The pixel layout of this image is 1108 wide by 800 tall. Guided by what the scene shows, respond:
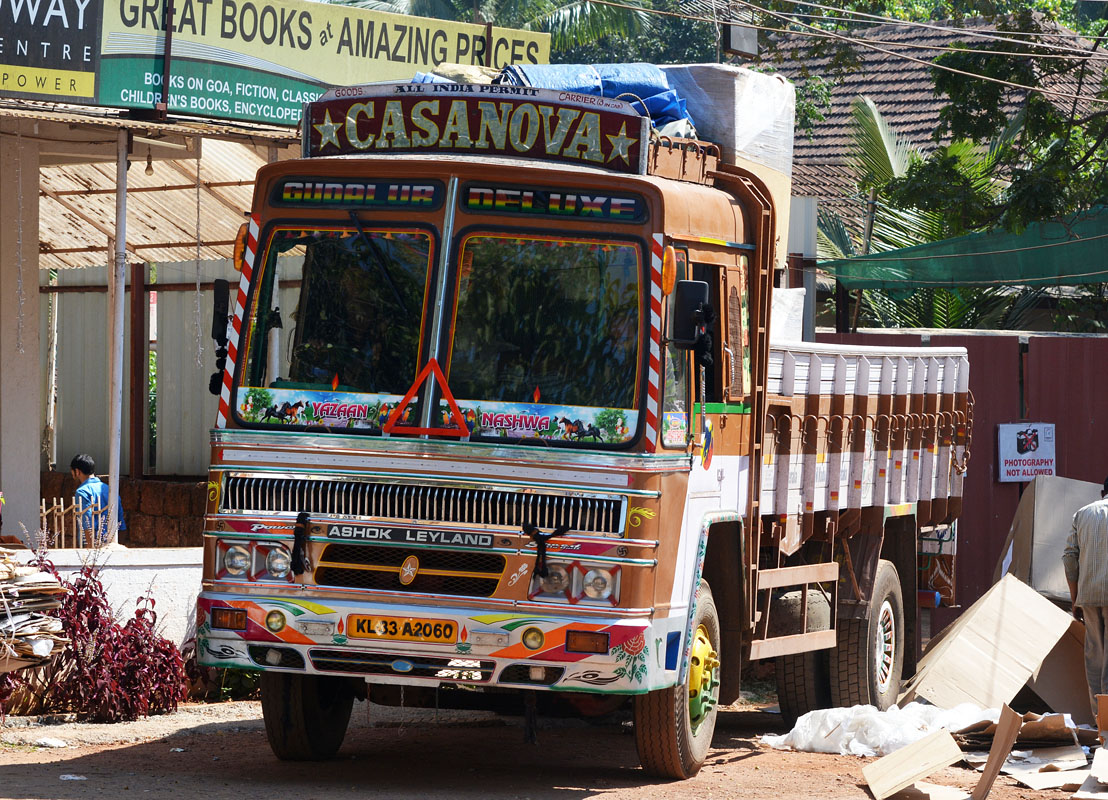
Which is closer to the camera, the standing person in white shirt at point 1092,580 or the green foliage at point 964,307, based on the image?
the standing person in white shirt at point 1092,580

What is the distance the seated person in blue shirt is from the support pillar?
1.60 ft

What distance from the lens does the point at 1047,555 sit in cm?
1155

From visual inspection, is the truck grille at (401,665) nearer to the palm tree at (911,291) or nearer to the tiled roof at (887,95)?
the palm tree at (911,291)

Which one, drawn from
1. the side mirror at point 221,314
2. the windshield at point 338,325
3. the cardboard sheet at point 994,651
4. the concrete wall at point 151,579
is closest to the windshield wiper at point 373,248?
the windshield at point 338,325

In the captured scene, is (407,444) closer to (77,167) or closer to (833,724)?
(833,724)

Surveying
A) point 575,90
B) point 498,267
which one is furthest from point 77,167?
point 498,267

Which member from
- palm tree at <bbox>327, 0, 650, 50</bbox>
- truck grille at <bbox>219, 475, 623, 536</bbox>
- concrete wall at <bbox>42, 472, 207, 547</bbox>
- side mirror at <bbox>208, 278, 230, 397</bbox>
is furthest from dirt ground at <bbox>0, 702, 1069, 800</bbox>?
palm tree at <bbox>327, 0, 650, 50</bbox>

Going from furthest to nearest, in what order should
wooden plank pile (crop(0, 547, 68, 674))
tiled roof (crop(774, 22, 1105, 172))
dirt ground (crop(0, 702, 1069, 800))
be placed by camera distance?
1. tiled roof (crop(774, 22, 1105, 172))
2. wooden plank pile (crop(0, 547, 68, 674))
3. dirt ground (crop(0, 702, 1069, 800))

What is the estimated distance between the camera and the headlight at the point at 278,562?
23.7 ft

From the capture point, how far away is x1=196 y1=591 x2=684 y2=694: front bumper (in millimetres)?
7016

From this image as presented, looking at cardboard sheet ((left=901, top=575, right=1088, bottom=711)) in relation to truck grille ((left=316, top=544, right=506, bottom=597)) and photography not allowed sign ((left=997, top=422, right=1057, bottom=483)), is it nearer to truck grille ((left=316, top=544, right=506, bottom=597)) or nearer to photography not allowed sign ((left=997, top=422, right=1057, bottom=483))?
photography not allowed sign ((left=997, top=422, right=1057, bottom=483))

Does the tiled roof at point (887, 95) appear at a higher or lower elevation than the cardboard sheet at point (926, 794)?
higher

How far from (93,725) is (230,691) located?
126cm

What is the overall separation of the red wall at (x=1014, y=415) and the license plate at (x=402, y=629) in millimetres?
8065
